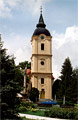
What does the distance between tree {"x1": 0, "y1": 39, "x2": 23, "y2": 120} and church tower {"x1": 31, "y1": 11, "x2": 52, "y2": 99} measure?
43.4 m

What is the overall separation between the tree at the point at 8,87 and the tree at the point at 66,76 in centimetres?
3757

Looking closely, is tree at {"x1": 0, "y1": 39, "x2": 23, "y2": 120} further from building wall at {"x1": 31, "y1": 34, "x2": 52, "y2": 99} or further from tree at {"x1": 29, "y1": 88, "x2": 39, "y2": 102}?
building wall at {"x1": 31, "y1": 34, "x2": 52, "y2": 99}

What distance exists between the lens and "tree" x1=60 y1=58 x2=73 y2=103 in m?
52.3

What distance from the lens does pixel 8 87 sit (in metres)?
14.0

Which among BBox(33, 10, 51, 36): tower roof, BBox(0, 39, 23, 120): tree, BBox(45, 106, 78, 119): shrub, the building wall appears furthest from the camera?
BBox(33, 10, 51, 36): tower roof

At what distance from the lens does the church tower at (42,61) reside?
58688 mm

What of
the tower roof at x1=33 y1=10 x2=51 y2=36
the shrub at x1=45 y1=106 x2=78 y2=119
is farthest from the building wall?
the shrub at x1=45 y1=106 x2=78 y2=119

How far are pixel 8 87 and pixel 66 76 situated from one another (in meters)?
39.8

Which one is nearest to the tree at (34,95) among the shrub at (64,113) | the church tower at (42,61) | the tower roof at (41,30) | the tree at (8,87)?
Answer: the church tower at (42,61)

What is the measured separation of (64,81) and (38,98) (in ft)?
21.5

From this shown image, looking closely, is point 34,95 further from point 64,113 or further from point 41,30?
point 64,113

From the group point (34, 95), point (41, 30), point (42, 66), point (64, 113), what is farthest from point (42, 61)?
point (64, 113)

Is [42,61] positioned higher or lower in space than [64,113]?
higher

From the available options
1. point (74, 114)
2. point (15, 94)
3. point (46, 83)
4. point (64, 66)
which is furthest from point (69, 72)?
point (15, 94)
